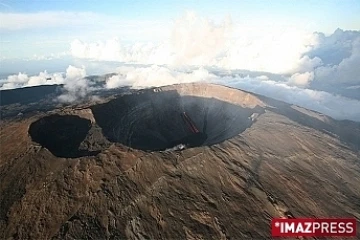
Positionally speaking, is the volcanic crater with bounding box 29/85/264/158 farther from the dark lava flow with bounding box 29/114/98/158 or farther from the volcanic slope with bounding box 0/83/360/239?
the volcanic slope with bounding box 0/83/360/239

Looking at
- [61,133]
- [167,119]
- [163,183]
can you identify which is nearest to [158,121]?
[167,119]

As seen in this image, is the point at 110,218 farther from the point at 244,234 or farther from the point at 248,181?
the point at 248,181

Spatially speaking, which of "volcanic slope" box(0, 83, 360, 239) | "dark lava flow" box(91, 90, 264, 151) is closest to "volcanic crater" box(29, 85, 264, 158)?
"dark lava flow" box(91, 90, 264, 151)

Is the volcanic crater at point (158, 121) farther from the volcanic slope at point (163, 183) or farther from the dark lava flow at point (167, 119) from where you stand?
the volcanic slope at point (163, 183)

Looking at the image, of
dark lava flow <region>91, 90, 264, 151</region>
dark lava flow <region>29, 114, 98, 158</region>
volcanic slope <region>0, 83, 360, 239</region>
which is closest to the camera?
volcanic slope <region>0, 83, 360, 239</region>

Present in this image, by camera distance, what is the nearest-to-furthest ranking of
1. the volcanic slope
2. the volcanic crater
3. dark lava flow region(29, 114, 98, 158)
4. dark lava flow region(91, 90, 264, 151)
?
1. the volcanic slope
2. dark lava flow region(29, 114, 98, 158)
3. the volcanic crater
4. dark lava flow region(91, 90, 264, 151)

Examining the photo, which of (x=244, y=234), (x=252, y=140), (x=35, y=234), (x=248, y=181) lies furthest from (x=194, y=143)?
(x=35, y=234)
